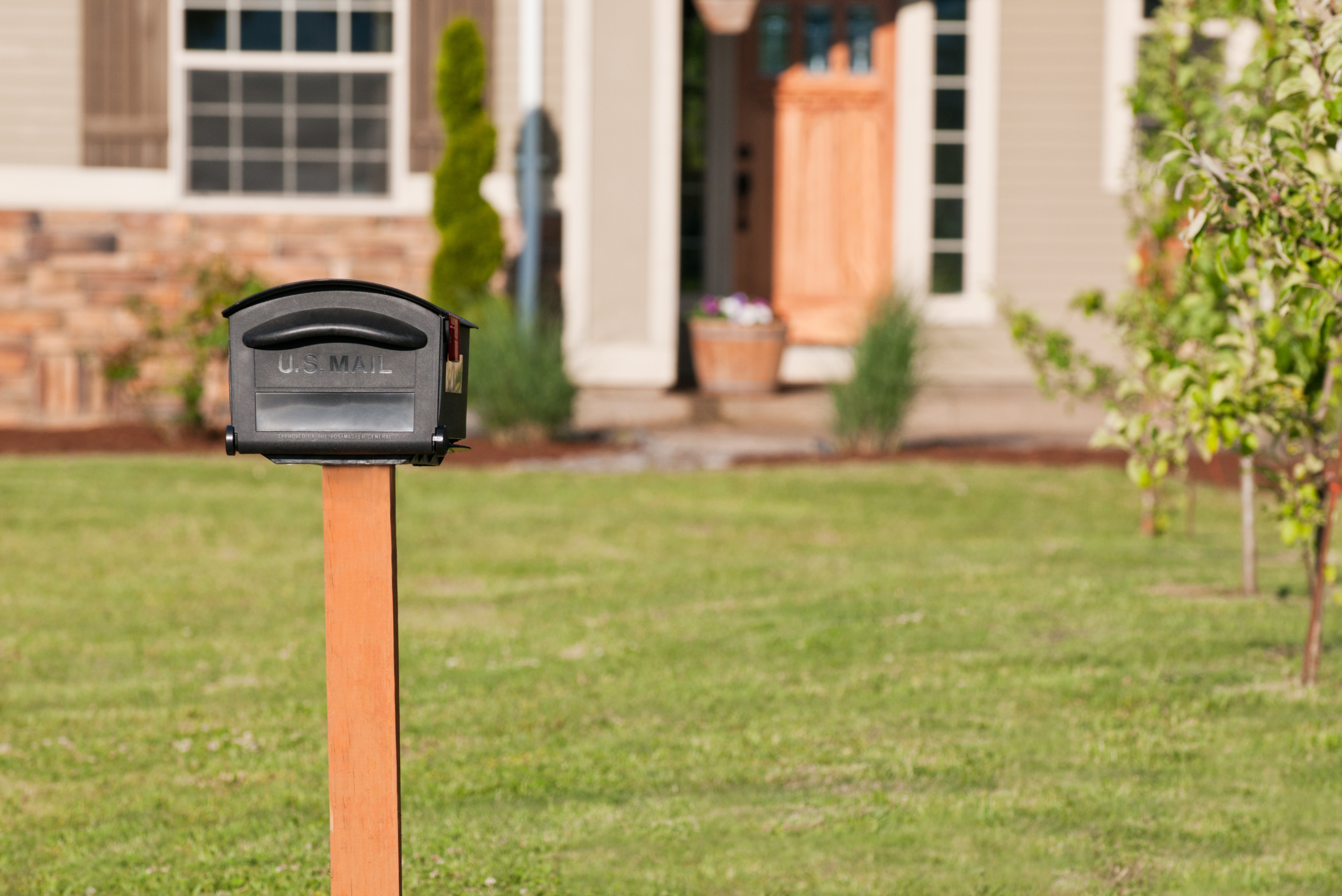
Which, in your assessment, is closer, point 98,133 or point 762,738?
point 762,738

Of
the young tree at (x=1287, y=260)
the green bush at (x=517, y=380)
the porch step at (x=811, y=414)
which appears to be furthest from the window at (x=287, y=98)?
the young tree at (x=1287, y=260)

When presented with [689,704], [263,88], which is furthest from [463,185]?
[689,704]

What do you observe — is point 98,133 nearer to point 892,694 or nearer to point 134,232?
point 134,232

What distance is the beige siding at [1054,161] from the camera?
11234 mm

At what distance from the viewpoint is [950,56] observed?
11.5 m

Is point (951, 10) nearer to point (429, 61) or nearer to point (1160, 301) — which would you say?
point (429, 61)

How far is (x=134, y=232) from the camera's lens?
1070 centimetres

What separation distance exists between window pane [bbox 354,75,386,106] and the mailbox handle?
877 cm

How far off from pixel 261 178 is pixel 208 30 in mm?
1030

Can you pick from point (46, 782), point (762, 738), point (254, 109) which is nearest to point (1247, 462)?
point (762, 738)

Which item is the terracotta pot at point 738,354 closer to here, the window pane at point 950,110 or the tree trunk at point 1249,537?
the window pane at point 950,110

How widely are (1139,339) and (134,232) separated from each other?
7424 mm

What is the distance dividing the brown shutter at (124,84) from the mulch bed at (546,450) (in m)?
1.90

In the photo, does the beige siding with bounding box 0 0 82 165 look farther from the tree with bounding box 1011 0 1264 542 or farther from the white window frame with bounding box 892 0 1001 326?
the tree with bounding box 1011 0 1264 542
